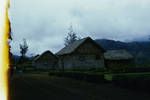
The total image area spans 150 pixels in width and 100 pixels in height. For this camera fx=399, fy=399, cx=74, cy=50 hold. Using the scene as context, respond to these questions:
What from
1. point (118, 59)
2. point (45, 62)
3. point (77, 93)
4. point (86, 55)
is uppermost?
point (86, 55)

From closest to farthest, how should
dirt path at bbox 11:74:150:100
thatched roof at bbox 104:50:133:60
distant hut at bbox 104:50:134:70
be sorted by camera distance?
dirt path at bbox 11:74:150:100, distant hut at bbox 104:50:134:70, thatched roof at bbox 104:50:133:60

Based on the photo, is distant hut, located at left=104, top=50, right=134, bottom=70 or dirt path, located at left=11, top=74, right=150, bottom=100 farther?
distant hut, located at left=104, top=50, right=134, bottom=70

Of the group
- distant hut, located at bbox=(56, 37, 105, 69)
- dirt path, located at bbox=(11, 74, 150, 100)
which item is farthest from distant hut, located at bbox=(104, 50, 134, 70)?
dirt path, located at bbox=(11, 74, 150, 100)

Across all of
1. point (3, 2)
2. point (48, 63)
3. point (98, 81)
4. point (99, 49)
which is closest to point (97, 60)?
point (99, 49)

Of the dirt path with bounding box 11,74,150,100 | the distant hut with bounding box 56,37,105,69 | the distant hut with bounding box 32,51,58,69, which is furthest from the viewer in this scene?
the distant hut with bounding box 32,51,58,69

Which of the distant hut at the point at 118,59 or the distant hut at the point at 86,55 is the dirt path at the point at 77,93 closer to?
the distant hut at the point at 86,55

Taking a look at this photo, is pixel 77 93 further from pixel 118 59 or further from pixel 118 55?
pixel 118 55

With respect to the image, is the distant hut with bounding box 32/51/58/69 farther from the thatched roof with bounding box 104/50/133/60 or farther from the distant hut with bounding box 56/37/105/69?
the distant hut with bounding box 56/37/105/69

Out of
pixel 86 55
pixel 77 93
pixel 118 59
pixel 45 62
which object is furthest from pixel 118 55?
pixel 77 93

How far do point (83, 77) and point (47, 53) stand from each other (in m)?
58.5

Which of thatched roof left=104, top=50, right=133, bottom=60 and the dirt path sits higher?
thatched roof left=104, top=50, right=133, bottom=60

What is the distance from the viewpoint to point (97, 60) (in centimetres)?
7862

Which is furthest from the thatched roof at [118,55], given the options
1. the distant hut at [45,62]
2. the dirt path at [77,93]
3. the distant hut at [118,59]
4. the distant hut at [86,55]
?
the dirt path at [77,93]

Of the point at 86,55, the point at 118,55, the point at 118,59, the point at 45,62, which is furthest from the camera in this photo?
the point at 45,62
